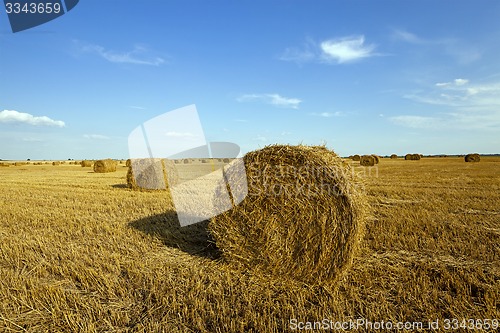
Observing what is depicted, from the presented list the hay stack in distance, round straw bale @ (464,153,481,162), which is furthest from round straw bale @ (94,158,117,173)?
the hay stack in distance

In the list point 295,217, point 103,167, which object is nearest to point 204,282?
point 295,217

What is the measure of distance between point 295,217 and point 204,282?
1516mm

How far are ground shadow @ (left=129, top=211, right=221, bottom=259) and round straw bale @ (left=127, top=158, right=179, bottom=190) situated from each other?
5.58 metres

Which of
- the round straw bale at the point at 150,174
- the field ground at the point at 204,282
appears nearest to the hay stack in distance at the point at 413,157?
the round straw bale at the point at 150,174

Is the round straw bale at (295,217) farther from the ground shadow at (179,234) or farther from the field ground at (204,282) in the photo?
the ground shadow at (179,234)

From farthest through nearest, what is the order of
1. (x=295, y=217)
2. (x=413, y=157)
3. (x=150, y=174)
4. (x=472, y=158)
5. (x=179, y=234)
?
(x=413, y=157), (x=472, y=158), (x=150, y=174), (x=179, y=234), (x=295, y=217)

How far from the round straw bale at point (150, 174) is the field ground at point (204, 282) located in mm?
6220

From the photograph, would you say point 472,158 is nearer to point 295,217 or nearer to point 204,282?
point 295,217

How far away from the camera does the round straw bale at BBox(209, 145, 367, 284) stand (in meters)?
4.12

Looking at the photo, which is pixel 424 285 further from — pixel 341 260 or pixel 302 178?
pixel 302 178

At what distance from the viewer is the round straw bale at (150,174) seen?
510 inches

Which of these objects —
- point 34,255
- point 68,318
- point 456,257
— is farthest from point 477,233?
point 34,255

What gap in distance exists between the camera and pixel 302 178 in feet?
14.2

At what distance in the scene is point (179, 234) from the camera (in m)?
6.00
